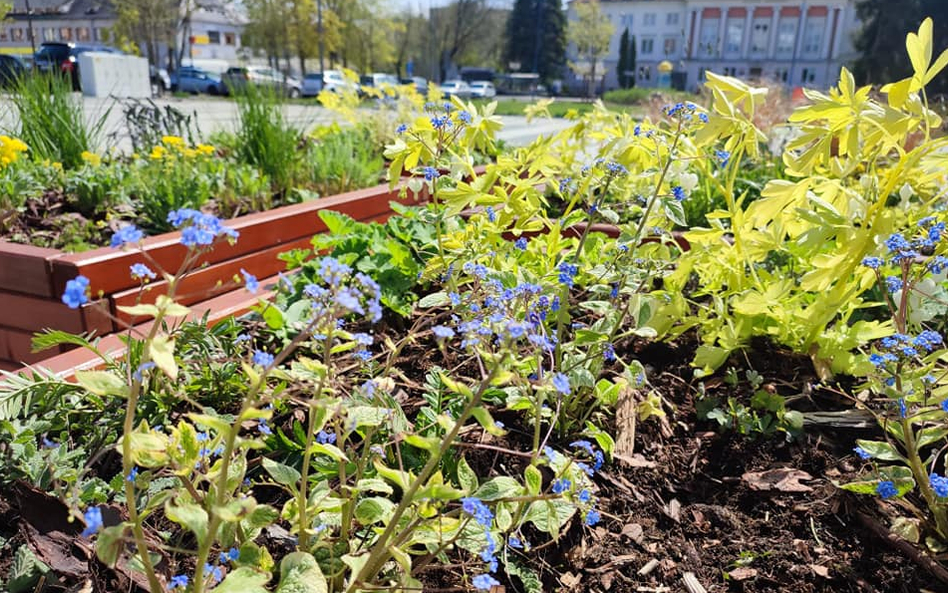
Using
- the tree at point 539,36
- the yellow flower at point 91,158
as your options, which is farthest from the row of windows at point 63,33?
the yellow flower at point 91,158

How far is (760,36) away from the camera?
5450cm

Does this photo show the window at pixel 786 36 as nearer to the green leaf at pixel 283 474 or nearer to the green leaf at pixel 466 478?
the green leaf at pixel 466 478

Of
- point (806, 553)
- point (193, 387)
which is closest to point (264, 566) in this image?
point (193, 387)

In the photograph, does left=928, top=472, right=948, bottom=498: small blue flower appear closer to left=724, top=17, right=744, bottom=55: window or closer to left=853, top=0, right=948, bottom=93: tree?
left=853, top=0, right=948, bottom=93: tree

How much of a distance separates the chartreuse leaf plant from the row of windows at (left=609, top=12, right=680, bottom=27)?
6174cm

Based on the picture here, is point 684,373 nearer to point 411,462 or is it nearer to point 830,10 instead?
point 411,462

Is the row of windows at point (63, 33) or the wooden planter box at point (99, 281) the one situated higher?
the row of windows at point (63, 33)

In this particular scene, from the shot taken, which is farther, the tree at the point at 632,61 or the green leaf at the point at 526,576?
the tree at the point at 632,61

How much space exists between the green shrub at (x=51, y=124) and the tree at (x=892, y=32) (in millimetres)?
37277

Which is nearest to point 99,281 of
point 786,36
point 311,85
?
point 311,85

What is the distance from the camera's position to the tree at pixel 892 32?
32.9 m

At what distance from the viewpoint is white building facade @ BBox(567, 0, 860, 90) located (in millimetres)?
52250

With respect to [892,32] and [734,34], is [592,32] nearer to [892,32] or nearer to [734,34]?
[734,34]

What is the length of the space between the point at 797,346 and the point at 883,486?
58 centimetres
